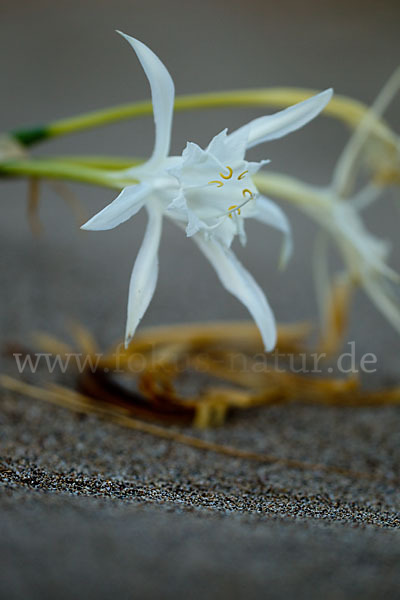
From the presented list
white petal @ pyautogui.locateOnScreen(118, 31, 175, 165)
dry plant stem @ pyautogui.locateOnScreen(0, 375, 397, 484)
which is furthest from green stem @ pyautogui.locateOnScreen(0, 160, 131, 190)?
dry plant stem @ pyautogui.locateOnScreen(0, 375, 397, 484)

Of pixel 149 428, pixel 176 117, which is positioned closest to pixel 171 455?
pixel 149 428

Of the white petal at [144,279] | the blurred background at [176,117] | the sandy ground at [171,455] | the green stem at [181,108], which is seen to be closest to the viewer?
the sandy ground at [171,455]

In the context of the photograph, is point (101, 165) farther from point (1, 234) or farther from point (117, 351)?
point (1, 234)

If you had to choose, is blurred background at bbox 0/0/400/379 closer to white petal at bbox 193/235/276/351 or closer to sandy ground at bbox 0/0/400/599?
sandy ground at bbox 0/0/400/599

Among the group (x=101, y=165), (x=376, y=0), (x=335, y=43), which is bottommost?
(x=101, y=165)

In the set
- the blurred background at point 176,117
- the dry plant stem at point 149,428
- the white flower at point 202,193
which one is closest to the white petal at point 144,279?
the white flower at point 202,193

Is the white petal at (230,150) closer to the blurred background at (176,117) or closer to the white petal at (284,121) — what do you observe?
the white petal at (284,121)

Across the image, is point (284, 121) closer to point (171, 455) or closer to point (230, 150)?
point (230, 150)

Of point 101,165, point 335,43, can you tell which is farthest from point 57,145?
point 101,165
